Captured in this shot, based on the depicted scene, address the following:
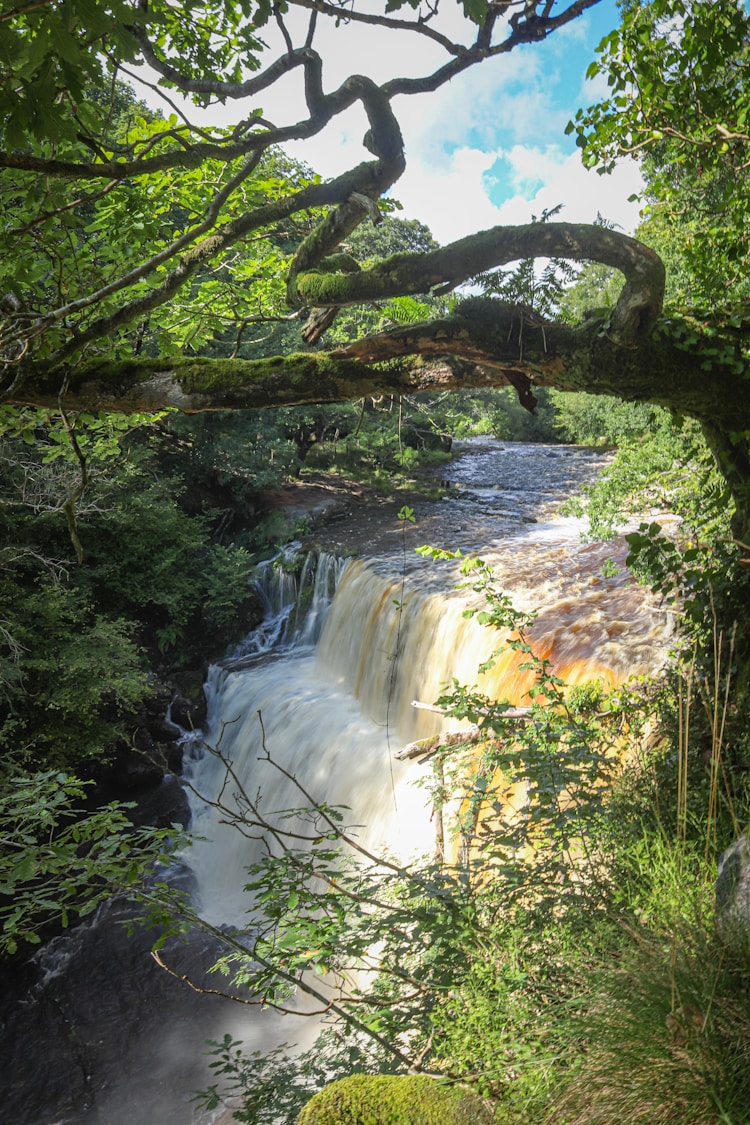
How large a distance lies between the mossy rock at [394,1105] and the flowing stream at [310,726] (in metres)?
1.45

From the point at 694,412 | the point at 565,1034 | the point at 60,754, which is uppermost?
the point at 694,412

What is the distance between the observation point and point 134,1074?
19.2 feet

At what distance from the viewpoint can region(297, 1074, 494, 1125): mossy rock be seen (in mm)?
1828

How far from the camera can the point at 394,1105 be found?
6.18ft

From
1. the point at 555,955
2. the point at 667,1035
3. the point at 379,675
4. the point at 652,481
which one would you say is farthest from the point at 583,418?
the point at 667,1035

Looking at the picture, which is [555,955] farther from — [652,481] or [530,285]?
[652,481]

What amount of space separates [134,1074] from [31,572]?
21.9ft

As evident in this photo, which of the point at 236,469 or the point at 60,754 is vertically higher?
the point at 236,469

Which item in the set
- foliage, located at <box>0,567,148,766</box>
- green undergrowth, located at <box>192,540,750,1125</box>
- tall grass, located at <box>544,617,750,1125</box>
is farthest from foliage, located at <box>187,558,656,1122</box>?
foliage, located at <box>0,567,148,766</box>

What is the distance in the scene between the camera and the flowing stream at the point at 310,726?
5.88 m

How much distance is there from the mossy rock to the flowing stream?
1.45m

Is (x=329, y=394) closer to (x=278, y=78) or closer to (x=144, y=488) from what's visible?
(x=278, y=78)

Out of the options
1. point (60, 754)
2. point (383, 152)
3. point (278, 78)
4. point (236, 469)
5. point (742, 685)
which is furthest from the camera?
point (236, 469)

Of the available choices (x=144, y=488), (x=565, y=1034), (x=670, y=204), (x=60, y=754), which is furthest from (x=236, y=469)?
(x=565, y=1034)
